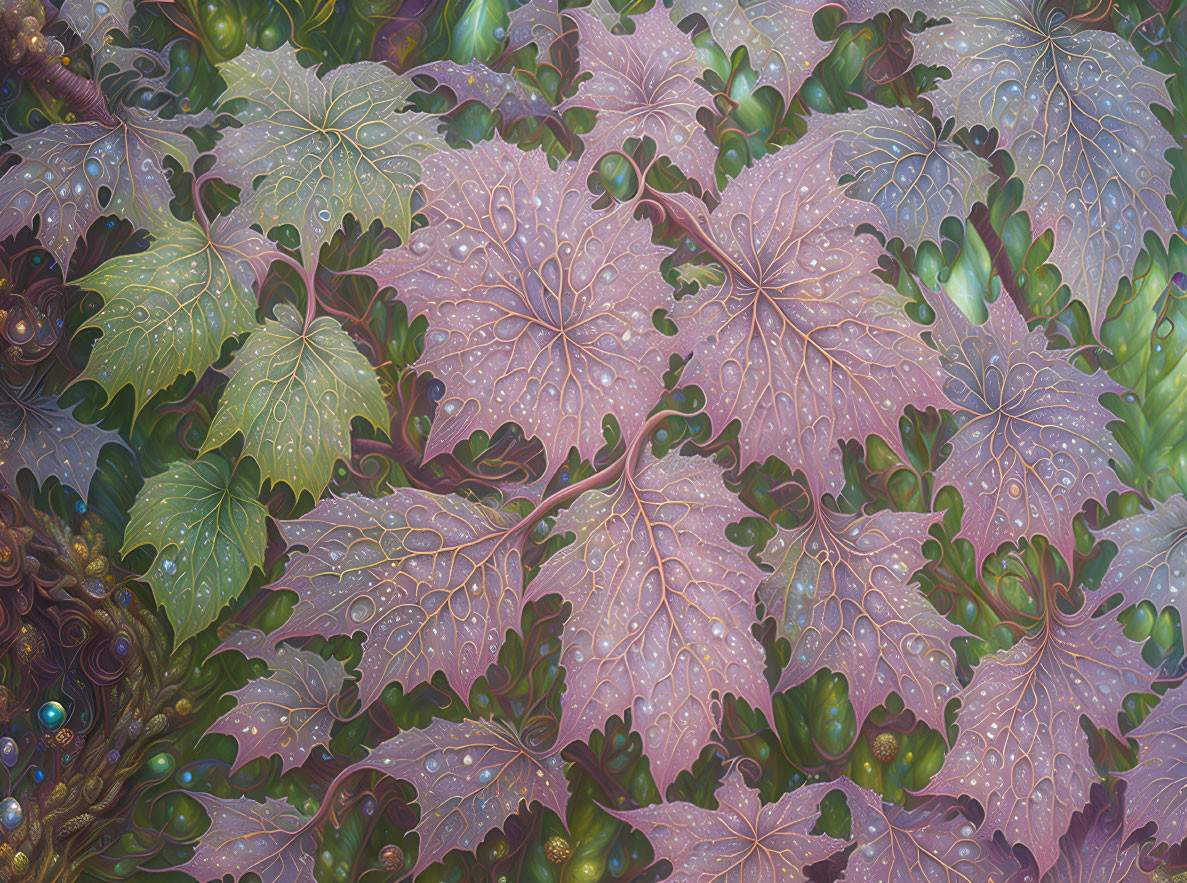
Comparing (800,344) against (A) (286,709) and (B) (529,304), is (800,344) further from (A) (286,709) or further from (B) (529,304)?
(A) (286,709)

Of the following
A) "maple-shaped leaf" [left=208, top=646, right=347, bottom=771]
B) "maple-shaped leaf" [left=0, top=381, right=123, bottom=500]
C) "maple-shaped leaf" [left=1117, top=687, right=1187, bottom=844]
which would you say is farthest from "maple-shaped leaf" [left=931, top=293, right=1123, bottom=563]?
"maple-shaped leaf" [left=0, top=381, right=123, bottom=500]

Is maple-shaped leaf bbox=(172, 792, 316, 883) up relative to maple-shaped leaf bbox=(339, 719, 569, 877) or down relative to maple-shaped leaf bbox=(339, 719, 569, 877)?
down

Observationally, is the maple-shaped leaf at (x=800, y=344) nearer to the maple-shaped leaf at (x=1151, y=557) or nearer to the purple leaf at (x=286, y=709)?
the maple-shaped leaf at (x=1151, y=557)

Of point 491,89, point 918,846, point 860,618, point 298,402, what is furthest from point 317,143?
point 918,846

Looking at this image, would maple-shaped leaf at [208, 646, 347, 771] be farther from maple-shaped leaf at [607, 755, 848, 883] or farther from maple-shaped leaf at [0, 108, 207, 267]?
maple-shaped leaf at [0, 108, 207, 267]

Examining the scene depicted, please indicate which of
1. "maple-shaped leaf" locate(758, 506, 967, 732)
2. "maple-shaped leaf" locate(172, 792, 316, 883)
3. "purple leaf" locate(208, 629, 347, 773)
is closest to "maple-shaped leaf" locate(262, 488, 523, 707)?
"purple leaf" locate(208, 629, 347, 773)

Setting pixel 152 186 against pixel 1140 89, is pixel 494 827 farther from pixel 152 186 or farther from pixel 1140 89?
pixel 1140 89

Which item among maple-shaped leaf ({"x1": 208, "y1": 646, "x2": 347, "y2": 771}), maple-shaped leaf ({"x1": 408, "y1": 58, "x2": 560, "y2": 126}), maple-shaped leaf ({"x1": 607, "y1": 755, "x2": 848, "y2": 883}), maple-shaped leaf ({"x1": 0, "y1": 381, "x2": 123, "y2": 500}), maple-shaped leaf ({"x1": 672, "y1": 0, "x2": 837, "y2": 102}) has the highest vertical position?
maple-shaped leaf ({"x1": 672, "y1": 0, "x2": 837, "y2": 102})
